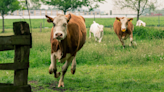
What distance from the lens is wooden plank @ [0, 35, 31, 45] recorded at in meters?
3.30

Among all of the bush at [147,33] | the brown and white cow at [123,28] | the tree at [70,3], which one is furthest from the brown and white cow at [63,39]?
the tree at [70,3]

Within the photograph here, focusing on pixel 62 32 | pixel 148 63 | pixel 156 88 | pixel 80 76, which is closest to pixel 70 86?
pixel 80 76

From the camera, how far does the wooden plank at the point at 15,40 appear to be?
10.8ft

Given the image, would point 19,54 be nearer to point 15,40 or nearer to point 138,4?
point 15,40

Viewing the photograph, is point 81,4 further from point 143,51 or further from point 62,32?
point 62,32

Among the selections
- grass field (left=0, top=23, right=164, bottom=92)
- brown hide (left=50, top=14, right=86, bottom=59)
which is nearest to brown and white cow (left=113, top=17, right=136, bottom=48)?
grass field (left=0, top=23, right=164, bottom=92)

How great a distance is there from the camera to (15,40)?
3.34m

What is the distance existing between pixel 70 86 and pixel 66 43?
1.16 metres

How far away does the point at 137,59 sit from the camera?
868cm

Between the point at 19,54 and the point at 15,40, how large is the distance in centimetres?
23

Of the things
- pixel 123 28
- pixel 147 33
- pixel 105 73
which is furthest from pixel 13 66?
pixel 147 33

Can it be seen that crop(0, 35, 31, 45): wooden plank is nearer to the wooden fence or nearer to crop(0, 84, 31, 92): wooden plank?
the wooden fence

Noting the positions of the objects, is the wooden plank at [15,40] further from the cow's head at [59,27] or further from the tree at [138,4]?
the tree at [138,4]

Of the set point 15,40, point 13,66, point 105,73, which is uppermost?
point 15,40
